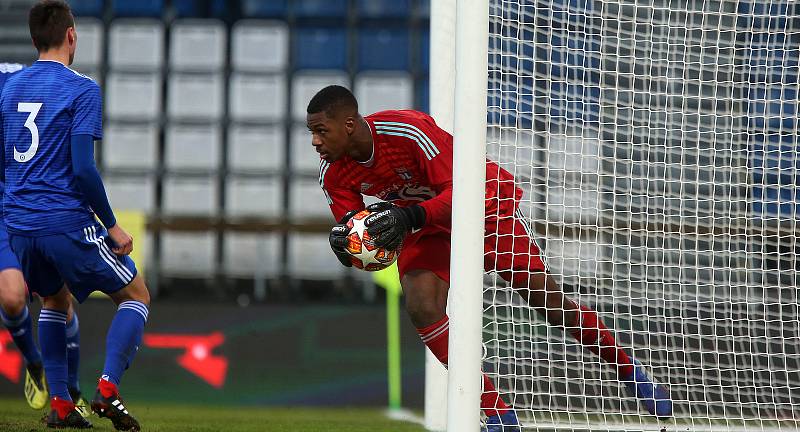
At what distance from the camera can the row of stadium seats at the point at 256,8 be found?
9602 millimetres

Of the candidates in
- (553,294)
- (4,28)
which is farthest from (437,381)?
(4,28)

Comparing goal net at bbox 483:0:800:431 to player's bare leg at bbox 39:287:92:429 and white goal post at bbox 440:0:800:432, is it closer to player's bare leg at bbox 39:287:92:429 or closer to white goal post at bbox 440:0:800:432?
white goal post at bbox 440:0:800:432

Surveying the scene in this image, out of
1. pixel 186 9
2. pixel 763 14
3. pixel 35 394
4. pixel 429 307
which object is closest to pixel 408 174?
pixel 429 307

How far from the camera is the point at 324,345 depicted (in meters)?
7.78

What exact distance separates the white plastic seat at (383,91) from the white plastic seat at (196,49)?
129cm

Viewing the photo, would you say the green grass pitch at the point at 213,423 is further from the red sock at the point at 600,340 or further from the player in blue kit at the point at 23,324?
the red sock at the point at 600,340

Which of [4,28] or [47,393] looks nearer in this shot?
[47,393]

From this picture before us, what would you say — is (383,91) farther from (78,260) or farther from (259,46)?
(78,260)

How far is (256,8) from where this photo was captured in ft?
31.8

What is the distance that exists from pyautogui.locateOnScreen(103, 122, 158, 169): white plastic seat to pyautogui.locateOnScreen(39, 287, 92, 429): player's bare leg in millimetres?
5458

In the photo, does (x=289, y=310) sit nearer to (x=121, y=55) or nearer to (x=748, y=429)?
(x=121, y=55)

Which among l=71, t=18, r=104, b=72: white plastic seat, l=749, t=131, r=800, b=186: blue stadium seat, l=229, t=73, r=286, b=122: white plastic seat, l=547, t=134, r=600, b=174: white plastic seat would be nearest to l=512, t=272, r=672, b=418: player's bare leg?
l=547, t=134, r=600, b=174: white plastic seat

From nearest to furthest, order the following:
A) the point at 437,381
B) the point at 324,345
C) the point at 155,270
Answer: the point at 437,381, the point at 324,345, the point at 155,270

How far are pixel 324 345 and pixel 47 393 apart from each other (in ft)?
11.3
